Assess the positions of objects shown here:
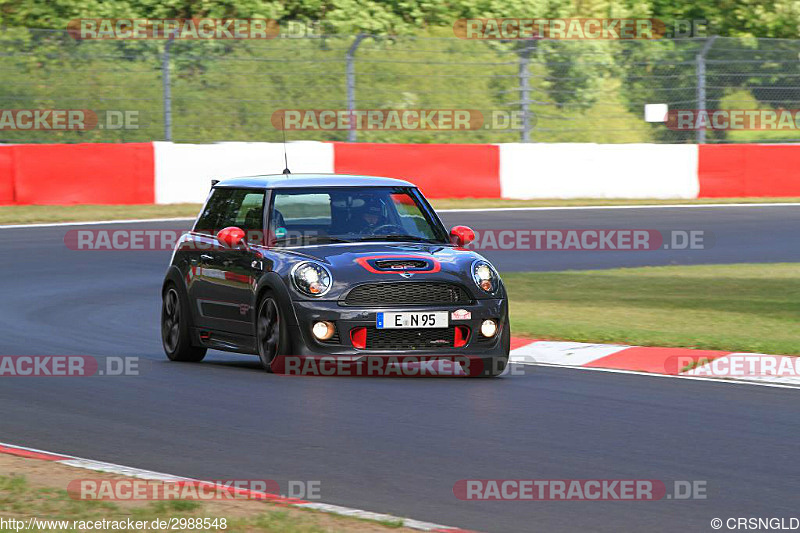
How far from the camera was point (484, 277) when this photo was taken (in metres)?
11.0

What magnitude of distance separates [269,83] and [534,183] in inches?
205

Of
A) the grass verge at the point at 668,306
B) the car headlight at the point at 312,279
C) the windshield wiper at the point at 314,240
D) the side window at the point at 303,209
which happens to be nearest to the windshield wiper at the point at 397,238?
the windshield wiper at the point at 314,240

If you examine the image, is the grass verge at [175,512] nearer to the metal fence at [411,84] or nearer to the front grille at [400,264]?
the front grille at [400,264]

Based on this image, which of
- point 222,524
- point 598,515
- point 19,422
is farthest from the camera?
point 19,422

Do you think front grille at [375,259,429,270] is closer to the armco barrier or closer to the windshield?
the windshield

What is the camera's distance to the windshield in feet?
37.5

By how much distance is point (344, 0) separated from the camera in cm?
3722

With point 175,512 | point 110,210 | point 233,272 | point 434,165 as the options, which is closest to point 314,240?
point 233,272

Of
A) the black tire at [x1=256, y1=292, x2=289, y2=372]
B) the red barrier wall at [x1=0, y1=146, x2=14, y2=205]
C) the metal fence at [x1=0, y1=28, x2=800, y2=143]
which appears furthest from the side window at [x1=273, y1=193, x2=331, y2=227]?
the metal fence at [x1=0, y1=28, x2=800, y2=143]

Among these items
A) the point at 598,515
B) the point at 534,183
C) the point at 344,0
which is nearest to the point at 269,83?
the point at 534,183

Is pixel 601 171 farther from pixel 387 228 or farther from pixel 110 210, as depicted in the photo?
pixel 387 228

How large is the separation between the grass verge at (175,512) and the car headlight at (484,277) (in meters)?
4.46

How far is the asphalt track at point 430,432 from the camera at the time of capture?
6.86 metres

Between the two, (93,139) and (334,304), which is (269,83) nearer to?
(93,139)
